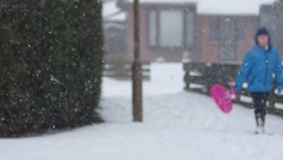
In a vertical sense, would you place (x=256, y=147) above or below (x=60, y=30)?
below

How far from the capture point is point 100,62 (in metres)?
9.15

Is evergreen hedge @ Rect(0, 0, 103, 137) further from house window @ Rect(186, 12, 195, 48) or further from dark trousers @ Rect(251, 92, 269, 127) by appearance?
house window @ Rect(186, 12, 195, 48)

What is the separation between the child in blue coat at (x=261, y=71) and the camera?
829 centimetres

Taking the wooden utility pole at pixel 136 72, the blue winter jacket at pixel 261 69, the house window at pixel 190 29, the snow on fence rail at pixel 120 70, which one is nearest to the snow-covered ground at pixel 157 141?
the wooden utility pole at pixel 136 72

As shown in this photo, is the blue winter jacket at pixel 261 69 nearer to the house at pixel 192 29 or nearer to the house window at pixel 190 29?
the house at pixel 192 29

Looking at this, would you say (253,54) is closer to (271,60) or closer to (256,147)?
(271,60)

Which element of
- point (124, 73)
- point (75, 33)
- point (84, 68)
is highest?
point (75, 33)

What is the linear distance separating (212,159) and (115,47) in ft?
99.4

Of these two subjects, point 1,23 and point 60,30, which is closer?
point 1,23

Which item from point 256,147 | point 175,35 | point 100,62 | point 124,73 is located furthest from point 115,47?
point 256,147

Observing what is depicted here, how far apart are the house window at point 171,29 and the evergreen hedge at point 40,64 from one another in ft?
78.7

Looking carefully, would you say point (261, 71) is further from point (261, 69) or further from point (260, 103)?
point (260, 103)

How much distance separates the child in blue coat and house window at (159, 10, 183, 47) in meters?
23.8

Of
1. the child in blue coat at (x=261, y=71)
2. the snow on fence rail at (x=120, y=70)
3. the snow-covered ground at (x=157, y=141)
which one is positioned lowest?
the snow on fence rail at (x=120, y=70)
